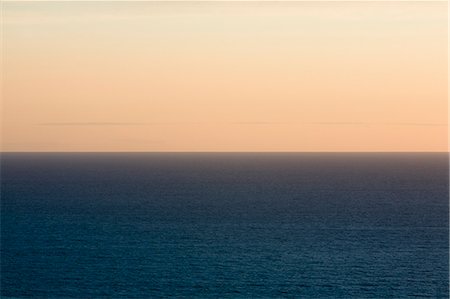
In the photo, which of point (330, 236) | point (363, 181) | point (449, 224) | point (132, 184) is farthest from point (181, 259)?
point (363, 181)

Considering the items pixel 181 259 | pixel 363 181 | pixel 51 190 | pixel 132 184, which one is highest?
pixel 363 181

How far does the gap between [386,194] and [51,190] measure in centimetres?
6922

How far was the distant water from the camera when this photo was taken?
209ft

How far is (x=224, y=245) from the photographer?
81.4 m

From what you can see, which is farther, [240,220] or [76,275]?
[240,220]

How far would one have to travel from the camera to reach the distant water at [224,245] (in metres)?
63.6

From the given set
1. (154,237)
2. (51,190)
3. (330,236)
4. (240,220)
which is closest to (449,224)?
(330,236)

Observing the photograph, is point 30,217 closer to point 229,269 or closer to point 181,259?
point 181,259

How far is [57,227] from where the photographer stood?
94188mm

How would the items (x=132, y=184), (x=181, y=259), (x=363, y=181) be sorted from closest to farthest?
(x=181, y=259) < (x=132, y=184) < (x=363, y=181)

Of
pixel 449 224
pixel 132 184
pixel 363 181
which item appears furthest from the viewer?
pixel 363 181

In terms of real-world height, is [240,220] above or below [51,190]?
below

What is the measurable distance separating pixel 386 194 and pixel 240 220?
53659 millimetres

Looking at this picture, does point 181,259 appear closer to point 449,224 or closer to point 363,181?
A: point 449,224
